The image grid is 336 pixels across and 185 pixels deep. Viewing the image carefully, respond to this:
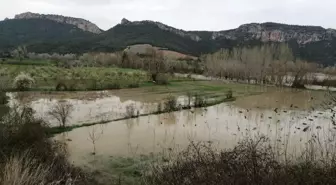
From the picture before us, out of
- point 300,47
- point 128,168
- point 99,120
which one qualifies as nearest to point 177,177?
point 128,168

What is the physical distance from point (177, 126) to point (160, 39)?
449ft

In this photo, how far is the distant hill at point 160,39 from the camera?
450 ft

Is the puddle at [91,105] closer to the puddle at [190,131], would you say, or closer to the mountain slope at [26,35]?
the puddle at [190,131]

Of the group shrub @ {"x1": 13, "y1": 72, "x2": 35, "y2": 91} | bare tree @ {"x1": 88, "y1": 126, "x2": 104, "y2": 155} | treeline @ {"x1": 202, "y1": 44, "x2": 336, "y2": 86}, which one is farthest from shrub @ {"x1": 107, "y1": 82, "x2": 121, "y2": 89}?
treeline @ {"x1": 202, "y1": 44, "x2": 336, "y2": 86}

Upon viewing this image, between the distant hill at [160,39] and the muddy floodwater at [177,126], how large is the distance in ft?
333

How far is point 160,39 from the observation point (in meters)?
155

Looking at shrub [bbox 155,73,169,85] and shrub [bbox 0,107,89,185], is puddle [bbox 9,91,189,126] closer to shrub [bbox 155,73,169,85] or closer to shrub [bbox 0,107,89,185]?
shrub [bbox 0,107,89,185]

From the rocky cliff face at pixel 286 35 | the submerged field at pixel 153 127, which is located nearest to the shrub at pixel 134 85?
the submerged field at pixel 153 127

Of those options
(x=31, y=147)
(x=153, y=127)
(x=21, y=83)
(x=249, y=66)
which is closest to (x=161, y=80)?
(x=21, y=83)

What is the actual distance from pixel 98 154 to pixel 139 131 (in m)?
4.93

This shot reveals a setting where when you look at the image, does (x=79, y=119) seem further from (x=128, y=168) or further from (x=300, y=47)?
(x=300, y=47)

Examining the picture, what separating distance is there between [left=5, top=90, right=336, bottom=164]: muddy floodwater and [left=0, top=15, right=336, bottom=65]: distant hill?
102m

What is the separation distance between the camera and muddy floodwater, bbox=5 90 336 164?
1523cm

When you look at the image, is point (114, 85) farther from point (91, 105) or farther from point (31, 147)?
point (31, 147)
